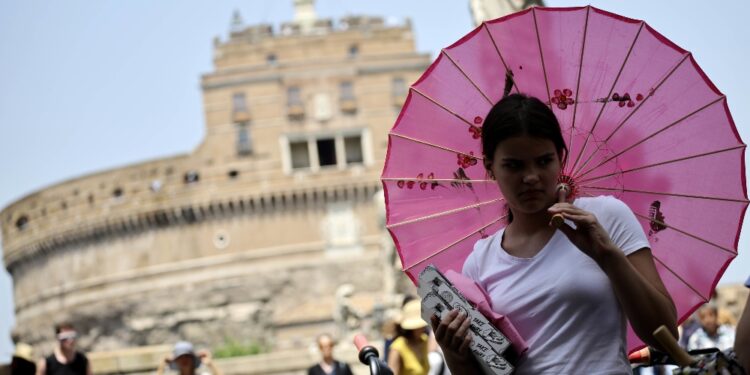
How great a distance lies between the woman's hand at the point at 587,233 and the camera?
7.53ft

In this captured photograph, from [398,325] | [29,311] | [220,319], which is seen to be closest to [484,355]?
[398,325]

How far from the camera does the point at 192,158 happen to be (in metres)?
49.7

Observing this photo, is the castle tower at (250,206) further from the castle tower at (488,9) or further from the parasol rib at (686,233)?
the parasol rib at (686,233)

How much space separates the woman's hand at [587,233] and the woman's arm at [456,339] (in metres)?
0.26

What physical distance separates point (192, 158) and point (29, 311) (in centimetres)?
1089

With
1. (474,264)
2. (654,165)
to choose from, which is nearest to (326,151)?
(654,165)

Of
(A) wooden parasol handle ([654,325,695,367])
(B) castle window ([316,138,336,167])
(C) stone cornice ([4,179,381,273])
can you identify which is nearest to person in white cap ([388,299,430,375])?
(A) wooden parasol handle ([654,325,695,367])

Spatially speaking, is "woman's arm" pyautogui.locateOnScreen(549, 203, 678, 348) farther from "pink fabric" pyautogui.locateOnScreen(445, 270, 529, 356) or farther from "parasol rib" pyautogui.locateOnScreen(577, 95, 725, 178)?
"parasol rib" pyautogui.locateOnScreen(577, 95, 725, 178)

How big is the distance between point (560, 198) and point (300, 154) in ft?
155

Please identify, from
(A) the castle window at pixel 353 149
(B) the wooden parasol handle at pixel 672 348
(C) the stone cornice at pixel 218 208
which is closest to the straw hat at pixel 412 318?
(B) the wooden parasol handle at pixel 672 348

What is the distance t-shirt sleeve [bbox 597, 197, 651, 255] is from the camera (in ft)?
7.89

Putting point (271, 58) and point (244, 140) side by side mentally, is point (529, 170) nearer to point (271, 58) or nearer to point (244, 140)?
point (244, 140)

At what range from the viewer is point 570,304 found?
2.39 meters

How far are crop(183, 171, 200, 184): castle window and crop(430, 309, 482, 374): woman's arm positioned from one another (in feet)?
157
